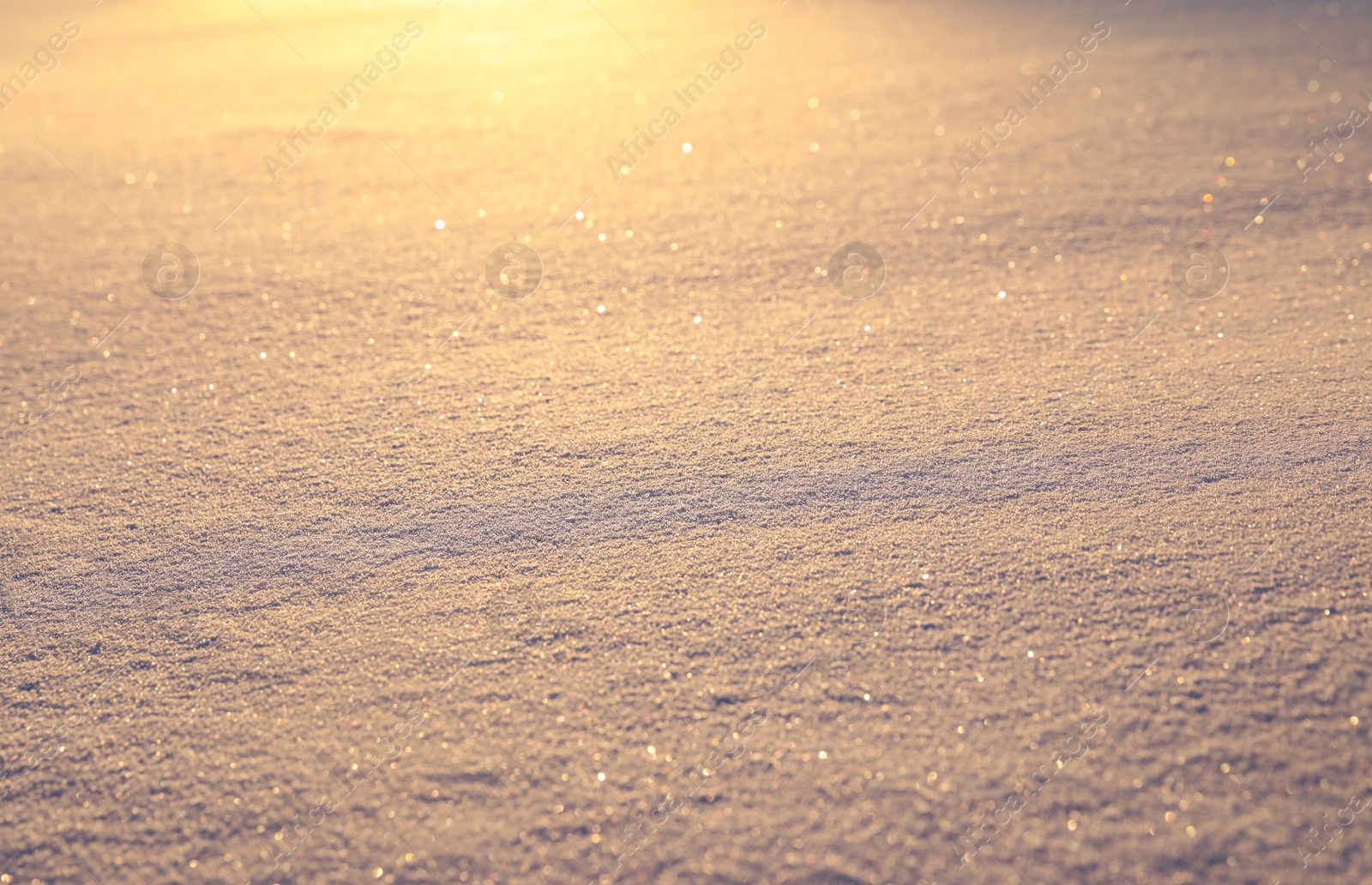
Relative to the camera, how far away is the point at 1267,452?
3359mm

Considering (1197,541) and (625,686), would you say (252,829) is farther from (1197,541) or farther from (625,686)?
(1197,541)

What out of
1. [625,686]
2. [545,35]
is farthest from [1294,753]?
[545,35]

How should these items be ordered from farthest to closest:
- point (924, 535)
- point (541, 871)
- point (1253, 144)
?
1. point (1253, 144)
2. point (924, 535)
3. point (541, 871)

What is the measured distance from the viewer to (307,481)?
11.5 ft

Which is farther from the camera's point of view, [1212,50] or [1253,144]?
[1212,50]

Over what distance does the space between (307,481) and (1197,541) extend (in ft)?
10.4

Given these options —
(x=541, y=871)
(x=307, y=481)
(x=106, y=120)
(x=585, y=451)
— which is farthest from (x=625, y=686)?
(x=106, y=120)

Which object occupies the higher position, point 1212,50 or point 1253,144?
point 1212,50

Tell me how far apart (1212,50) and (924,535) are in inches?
303

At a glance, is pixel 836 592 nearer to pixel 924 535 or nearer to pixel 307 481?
pixel 924 535

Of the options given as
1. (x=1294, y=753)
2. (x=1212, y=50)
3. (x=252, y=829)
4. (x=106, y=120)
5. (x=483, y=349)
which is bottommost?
(x=1294, y=753)

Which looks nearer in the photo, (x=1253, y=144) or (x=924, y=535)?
(x=924, y=535)

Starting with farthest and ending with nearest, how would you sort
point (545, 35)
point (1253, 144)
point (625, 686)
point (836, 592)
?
1. point (545, 35)
2. point (1253, 144)
3. point (836, 592)
4. point (625, 686)

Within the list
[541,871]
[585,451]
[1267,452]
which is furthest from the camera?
[585,451]
